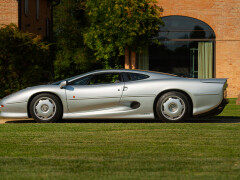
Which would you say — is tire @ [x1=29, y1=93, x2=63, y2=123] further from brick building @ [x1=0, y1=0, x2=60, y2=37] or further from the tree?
brick building @ [x1=0, y1=0, x2=60, y2=37]

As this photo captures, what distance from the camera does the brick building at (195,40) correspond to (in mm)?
21875

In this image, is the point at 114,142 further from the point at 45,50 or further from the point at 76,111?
the point at 45,50

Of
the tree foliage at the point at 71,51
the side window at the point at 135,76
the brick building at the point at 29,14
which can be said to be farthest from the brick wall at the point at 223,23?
the side window at the point at 135,76

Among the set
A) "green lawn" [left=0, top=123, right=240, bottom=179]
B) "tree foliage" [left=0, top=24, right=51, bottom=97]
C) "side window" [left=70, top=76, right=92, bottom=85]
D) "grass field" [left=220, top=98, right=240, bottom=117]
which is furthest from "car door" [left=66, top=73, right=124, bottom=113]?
"tree foliage" [left=0, top=24, right=51, bottom=97]

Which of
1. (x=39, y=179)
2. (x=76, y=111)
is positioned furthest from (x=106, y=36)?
(x=39, y=179)

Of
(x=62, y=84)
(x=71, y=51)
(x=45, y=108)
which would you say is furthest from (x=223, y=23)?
(x=45, y=108)

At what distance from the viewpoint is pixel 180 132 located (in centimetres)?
746

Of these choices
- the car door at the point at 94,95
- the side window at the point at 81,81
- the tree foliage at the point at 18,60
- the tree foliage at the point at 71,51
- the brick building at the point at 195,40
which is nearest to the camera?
the car door at the point at 94,95

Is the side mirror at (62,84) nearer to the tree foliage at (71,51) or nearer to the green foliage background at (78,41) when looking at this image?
the green foliage background at (78,41)

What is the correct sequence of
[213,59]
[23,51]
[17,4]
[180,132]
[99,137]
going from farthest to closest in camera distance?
[213,59] < [17,4] < [23,51] < [180,132] < [99,137]

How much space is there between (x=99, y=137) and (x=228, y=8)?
54.7ft

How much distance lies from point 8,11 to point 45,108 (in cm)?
1248

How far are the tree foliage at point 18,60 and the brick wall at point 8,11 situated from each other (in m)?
5.68

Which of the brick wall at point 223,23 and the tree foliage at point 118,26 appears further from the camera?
the brick wall at point 223,23
